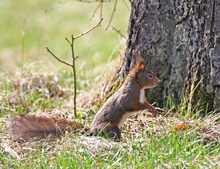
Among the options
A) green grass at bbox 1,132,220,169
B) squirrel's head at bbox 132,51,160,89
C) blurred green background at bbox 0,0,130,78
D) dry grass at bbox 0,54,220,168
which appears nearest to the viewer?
green grass at bbox 1,132,220,169

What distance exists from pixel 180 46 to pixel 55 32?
6.31m

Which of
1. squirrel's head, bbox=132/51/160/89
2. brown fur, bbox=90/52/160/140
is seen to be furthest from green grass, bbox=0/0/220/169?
squirrel's head, bbox=132/51/160/89

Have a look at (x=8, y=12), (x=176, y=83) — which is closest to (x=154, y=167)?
(x=176, y=83)

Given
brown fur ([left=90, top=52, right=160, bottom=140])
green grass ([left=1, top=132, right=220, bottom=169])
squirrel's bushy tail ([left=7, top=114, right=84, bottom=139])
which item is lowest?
green grass ([left=1, top=132, right=220, bottom=169])

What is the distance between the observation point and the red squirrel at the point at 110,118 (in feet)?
17.5

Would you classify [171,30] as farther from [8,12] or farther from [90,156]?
[8,12]

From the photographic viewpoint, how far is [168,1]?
5812mm

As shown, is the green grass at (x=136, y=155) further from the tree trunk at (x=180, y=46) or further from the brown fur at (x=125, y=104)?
the tree trunk at (x=180, y=46)

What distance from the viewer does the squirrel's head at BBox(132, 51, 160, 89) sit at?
5.54 metres

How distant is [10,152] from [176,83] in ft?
5.05

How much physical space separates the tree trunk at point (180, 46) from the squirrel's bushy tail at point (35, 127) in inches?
38.5

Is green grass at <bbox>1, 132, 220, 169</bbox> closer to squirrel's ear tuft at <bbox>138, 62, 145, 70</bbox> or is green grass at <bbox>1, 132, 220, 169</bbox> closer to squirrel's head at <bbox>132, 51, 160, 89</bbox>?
squirrel's head at <bbox>132, 51, 160, 89</bbox>

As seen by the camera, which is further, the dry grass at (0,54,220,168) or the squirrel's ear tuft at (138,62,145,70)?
the squirrel's ear tuft at (138,62,145,70)

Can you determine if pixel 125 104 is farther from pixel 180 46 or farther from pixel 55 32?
pixel 55 32
